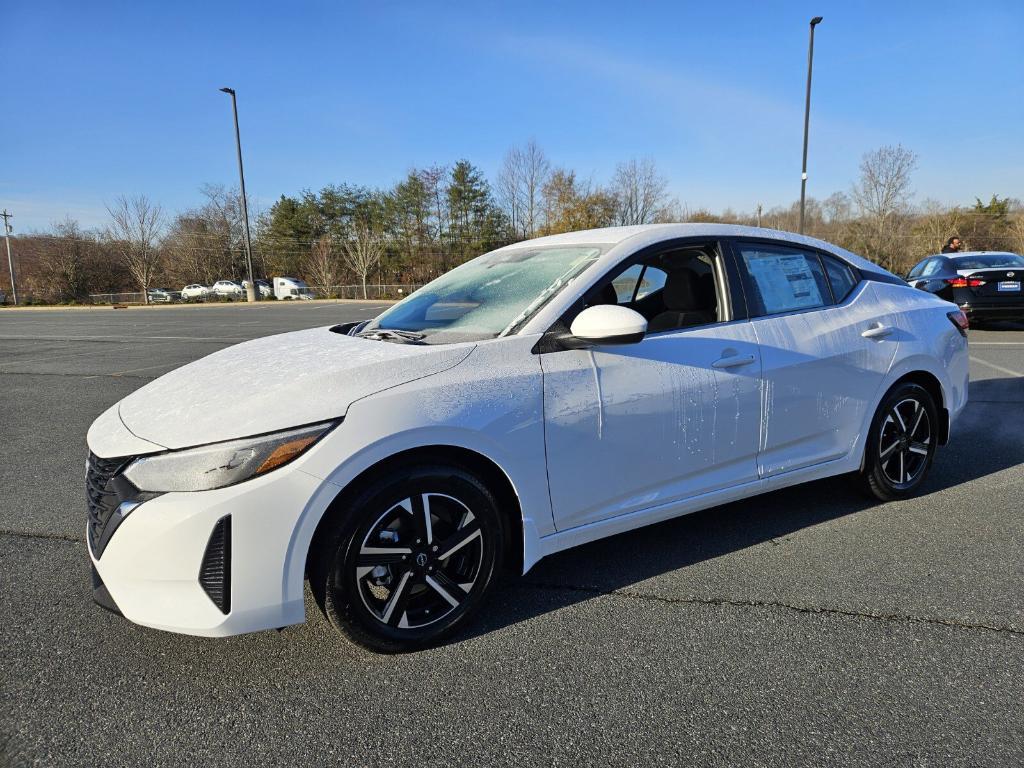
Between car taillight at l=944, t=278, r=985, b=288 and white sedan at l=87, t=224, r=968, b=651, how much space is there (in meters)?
10.5

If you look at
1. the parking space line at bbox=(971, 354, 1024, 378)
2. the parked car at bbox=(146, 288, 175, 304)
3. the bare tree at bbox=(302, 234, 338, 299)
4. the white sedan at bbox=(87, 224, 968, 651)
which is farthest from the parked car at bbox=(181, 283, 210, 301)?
the white sedan at bbox=(87, 224, 968, 651)

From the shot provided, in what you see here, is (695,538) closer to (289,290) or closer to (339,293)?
(339,293)

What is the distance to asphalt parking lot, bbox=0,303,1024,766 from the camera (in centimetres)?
199

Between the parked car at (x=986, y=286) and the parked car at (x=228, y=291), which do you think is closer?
the parked car at (x=986, y=286)

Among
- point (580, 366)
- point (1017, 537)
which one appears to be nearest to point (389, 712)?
point (580, 366)

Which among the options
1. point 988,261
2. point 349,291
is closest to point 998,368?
point 988,261

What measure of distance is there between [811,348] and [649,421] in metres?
1.14

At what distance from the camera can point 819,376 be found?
343cm

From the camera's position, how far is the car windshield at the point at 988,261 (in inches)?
493

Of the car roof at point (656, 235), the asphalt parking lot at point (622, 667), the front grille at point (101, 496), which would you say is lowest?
the asphalt parking lot at point (622, 667)

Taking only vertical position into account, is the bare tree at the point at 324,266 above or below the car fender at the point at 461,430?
above

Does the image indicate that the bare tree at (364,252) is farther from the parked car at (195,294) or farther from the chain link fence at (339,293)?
the parked car at (195,294)

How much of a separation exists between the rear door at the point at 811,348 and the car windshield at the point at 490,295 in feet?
3.31

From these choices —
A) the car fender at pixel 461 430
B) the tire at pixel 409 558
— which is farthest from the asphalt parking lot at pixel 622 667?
the car fender at pixel 461 430
